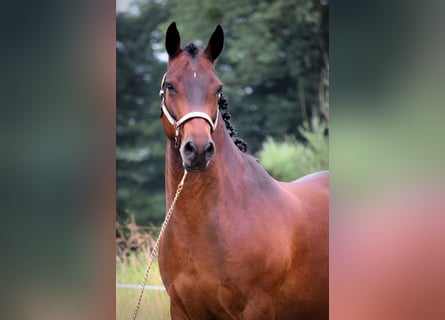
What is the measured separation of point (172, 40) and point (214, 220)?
34.8 inches

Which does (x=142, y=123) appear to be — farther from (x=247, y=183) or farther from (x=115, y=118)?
(x=247, y=183)

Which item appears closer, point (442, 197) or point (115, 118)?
point (442, 197)

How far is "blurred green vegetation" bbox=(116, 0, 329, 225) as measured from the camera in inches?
134

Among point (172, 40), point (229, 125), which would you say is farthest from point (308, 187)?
point (172, 40)

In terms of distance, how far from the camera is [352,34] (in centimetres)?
304

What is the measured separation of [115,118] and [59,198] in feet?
1.72

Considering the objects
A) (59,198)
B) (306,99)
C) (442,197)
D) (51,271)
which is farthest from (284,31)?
(51,271)

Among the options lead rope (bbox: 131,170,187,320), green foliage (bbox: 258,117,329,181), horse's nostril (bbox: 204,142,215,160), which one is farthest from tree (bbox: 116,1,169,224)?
horse's nostril (bbox: 204,142,215,160)

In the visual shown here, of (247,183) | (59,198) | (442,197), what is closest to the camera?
(442,197)

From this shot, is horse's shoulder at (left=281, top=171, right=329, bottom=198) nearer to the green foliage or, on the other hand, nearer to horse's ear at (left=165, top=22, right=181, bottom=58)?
the green foliage

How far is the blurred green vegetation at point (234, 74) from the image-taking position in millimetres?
3396

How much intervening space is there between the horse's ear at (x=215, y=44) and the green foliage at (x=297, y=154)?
623 mm

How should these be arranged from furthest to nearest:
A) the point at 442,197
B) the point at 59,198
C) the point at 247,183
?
the point at 59,198, the point at 247,183, the point at 442,197

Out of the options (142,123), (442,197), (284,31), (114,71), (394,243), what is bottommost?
(394,243)
